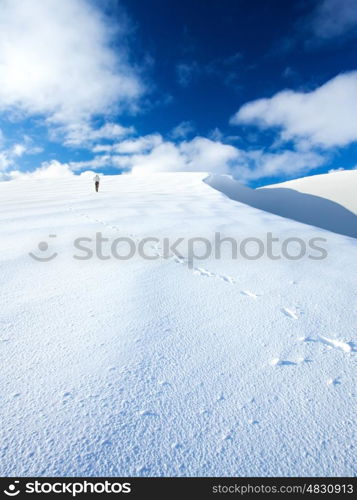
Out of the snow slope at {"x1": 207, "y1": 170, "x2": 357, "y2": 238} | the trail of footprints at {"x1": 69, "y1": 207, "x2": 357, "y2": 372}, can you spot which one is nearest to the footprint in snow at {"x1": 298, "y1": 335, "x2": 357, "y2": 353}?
the trail of footprints at {"x1": 69, "y1": 207, "x2": 357, "y2": 372}

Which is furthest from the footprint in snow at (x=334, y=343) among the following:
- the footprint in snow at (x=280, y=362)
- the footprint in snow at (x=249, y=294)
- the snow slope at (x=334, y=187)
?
the snow slope at (x=334, y=187)

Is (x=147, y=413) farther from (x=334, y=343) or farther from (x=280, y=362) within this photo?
(x=334, y=343)

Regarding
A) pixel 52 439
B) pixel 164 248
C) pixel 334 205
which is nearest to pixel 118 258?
pixel 164 248

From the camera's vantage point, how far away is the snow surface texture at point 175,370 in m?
0.94

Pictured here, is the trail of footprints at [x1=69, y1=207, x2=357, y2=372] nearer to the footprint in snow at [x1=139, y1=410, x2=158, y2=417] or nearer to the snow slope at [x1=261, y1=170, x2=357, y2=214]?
the footprint in snow at [x1=139, y1=410, x2=158, y2=417]

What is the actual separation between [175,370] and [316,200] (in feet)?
51.5

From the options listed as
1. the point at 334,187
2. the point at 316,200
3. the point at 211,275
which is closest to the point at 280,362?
the point at 211,275

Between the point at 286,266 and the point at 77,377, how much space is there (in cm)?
218

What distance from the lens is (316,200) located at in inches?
583

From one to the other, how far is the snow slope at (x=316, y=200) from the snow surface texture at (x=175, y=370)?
11.0 meters

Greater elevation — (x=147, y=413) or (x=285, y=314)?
(x=285, y=314)

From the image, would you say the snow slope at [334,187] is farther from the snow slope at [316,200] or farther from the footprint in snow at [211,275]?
the footprint in snow at [211,275]

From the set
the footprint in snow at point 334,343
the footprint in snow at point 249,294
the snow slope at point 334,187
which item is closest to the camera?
the footprint in snow at point 334,343

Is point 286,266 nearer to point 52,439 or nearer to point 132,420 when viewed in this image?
point 132,420
